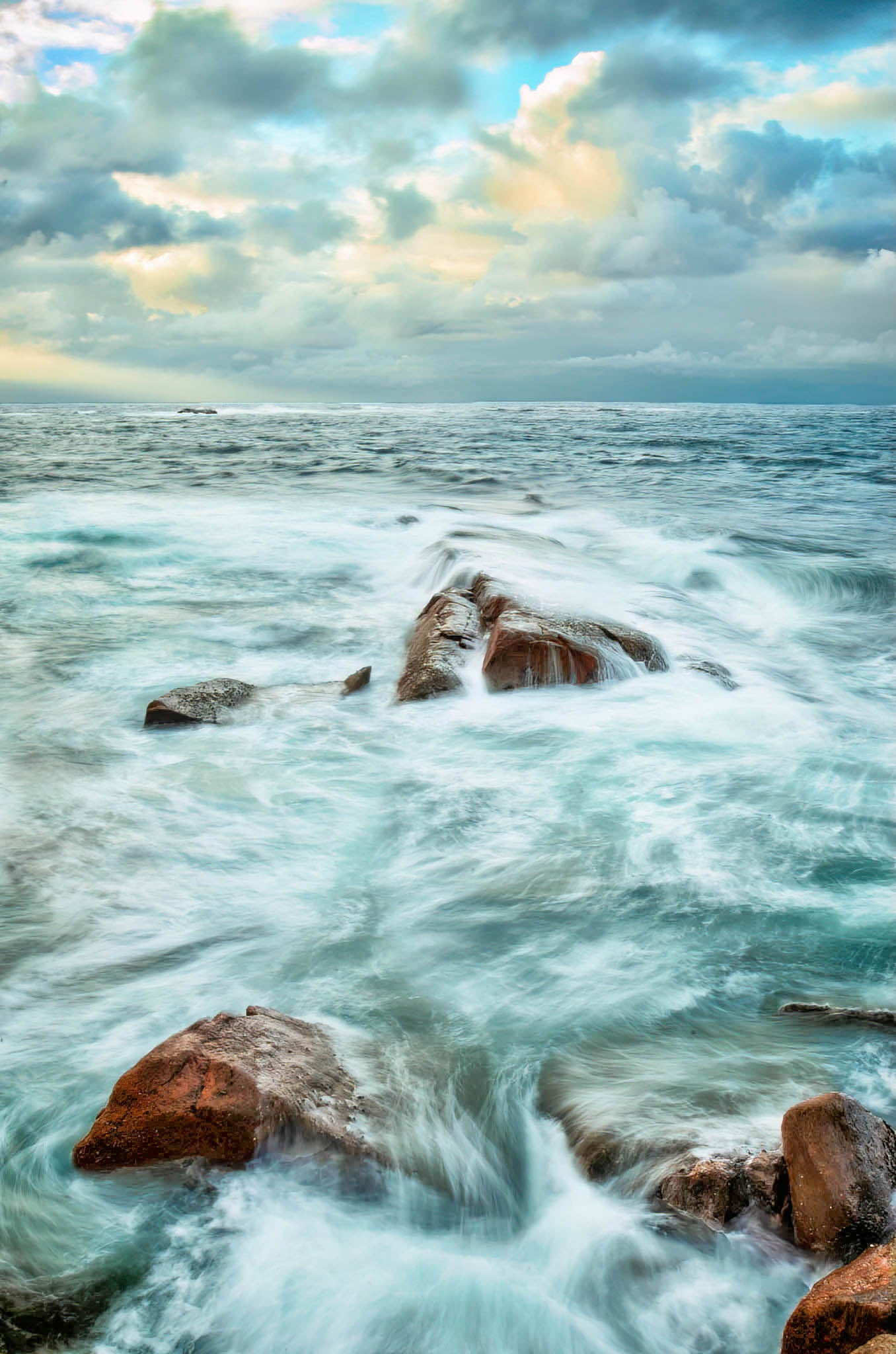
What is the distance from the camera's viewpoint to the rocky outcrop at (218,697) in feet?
20.4

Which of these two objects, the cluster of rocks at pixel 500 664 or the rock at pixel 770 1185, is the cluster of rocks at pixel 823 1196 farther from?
the cluster of rocks at pixel 500 664

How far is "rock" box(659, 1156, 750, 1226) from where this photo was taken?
233 centimetres

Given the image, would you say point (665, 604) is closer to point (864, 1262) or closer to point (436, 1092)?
point (436, 1092)

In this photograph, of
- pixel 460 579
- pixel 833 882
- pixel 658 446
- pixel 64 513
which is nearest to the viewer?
pixel 833 882

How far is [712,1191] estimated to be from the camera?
7.72ft

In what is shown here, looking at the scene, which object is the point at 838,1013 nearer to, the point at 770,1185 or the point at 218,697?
the point at 770,1185

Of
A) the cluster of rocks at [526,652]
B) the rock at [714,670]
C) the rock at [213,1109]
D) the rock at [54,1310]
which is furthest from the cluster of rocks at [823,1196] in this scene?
the rock at [714,670]

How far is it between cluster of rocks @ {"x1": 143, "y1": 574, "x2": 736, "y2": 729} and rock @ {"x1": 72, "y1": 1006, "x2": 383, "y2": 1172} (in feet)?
12.6

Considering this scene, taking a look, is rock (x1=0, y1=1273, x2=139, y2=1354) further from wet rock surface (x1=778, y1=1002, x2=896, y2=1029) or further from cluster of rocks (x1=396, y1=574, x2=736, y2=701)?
cluster of rocks (x1=396, y1=574, x2=736, y2=701)

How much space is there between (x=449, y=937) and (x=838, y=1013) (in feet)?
5.68

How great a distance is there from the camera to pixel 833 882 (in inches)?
172

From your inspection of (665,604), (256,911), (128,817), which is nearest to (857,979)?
(256,911)

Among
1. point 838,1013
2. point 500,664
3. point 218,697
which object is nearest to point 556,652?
point 500,664

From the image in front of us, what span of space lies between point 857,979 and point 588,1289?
1.93m
